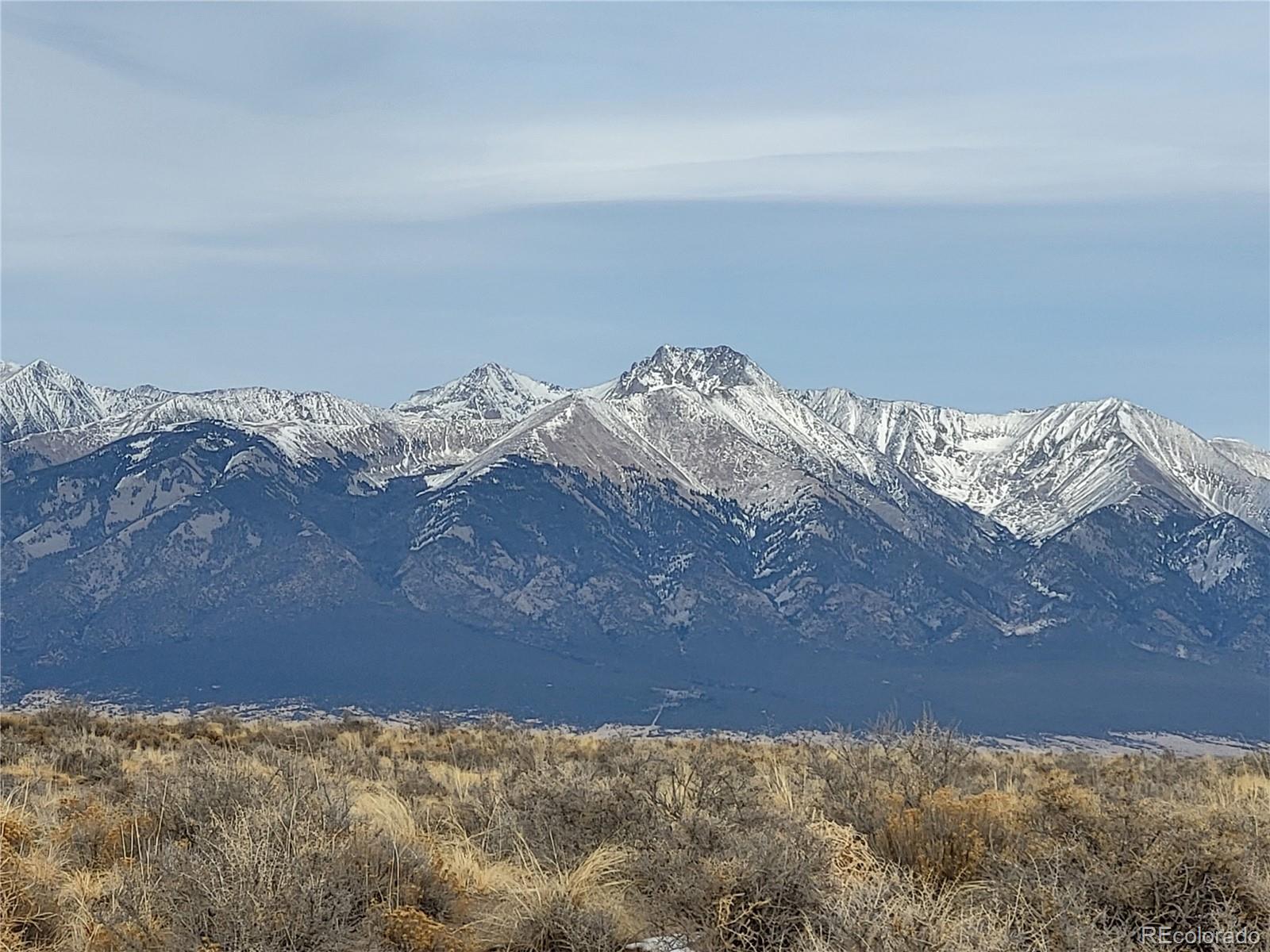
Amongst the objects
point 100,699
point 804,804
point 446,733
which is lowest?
point 100,699

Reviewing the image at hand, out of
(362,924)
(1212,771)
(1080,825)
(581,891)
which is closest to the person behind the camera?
(362,924)

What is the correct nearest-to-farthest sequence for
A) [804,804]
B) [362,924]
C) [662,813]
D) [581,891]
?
[362,924] → [581,891] → [662,813] → [804,804]

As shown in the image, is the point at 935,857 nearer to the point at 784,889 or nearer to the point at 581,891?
the point at 784,889

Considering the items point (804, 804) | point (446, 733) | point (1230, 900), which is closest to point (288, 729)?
point (446, 733)

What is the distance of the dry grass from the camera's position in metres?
7.55

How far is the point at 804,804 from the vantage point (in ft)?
37.4

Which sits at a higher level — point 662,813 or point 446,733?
point 662,813

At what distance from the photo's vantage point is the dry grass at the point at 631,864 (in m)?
7.55

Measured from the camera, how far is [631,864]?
9336 mm

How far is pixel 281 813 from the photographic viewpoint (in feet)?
30.3

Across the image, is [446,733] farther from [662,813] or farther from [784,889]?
[784,889]

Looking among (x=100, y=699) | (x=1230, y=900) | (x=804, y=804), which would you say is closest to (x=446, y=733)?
(x=804, y=804)

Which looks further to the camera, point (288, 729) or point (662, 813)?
point (288, 729)

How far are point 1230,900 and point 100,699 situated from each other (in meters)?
201
